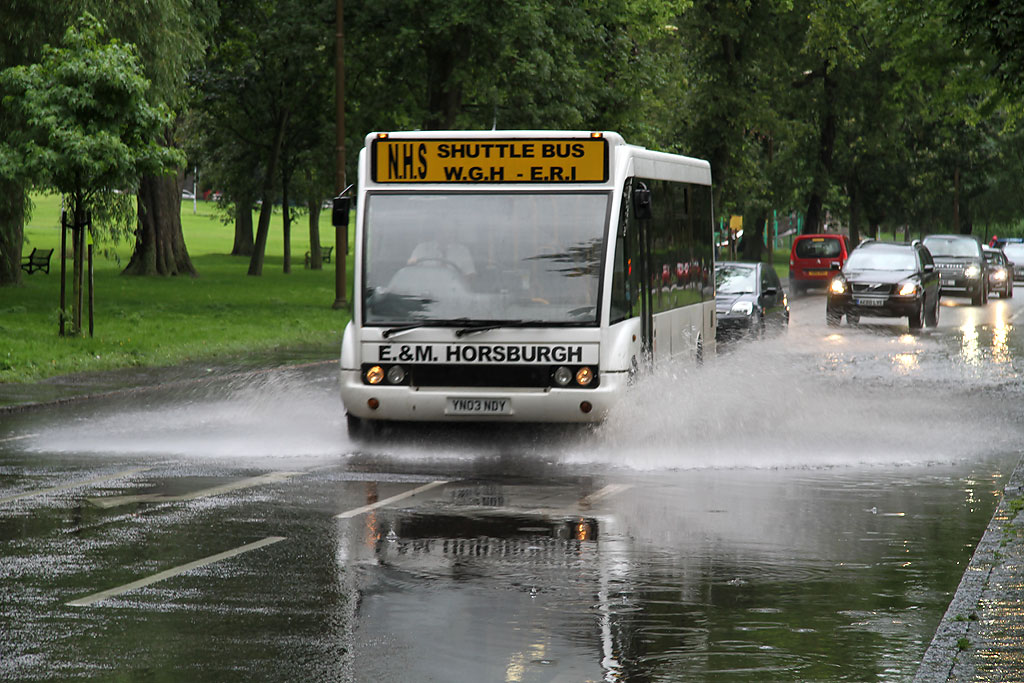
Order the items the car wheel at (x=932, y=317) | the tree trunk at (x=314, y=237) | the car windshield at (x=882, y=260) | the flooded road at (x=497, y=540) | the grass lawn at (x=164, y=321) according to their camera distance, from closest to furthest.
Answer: the flooded road at (x=497, y=540) → the grass lawn at (x=164, y=321) → the car windshield at (x=882, y=260) → the car wheel at (x=932, y=317) → the tree trunk at (x=314, y=237)

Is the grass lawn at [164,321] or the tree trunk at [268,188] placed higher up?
the tree trunk at [268,188]

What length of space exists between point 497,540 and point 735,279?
19858mm

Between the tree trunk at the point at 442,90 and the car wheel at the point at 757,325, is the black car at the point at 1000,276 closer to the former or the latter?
the tree trunk at the point at 442,90

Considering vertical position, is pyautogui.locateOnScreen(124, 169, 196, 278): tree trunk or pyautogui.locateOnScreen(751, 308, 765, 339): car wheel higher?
pyautogui.locateOnScreen(124, 169, 196, 278): tree trunk

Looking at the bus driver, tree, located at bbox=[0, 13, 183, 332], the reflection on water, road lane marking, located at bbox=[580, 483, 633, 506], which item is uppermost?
tree, located at bbox=[0, 13, 183, 332]

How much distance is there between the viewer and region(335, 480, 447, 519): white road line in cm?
1019

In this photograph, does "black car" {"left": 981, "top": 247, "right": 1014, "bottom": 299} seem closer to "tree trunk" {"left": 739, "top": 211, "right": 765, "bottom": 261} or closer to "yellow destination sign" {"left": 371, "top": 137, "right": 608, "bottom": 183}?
"tree trunk" {"left": 739, "top": 211, "right": 765, "bottom": 261}

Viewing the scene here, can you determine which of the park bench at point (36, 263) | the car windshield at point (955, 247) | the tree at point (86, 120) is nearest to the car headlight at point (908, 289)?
the car windshield at point (955, 247)

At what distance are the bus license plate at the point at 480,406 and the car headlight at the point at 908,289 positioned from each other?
20.3 m

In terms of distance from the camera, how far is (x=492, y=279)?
13.7m

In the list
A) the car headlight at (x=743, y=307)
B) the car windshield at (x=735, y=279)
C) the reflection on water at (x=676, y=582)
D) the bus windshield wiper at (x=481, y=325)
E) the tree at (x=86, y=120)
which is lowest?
the reflection on water at (x=676, y=582)

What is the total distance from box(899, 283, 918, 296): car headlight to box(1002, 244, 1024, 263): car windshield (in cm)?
3201

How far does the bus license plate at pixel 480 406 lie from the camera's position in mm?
13438

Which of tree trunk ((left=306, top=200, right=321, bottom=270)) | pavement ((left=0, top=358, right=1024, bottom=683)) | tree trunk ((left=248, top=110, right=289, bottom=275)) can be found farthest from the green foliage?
tree trunk ((left=306, top=200, right=321, bottom=270))
